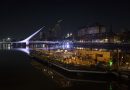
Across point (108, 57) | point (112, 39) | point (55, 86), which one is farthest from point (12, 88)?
point (112, 39)

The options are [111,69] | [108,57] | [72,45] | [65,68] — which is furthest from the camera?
[72,45]

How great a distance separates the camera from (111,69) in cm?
1845

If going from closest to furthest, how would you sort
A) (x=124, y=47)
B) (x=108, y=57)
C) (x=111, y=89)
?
(x=111, y=89) → (x=108, y=57) → (x=124, y=47)

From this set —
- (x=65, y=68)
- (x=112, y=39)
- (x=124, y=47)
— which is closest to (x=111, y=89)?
(x=65, y=68)

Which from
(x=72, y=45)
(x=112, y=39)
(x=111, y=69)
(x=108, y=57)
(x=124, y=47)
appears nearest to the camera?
(x=111, y=69)

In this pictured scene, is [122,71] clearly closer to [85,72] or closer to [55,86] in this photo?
[85,72]

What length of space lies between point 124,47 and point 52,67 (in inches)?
441

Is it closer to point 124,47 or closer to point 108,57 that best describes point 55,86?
point 108,57

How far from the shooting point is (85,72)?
18.8 meters

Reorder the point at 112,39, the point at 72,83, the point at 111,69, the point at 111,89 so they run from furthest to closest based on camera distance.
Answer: the point at 112,39, the point at 111,69, the point at 72,83, the point at 111,89

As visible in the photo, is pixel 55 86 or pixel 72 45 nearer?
pixel 55 86

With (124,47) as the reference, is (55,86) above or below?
below

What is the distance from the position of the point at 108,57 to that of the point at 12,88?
11539mm

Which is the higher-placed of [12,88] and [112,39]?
[112,39]
